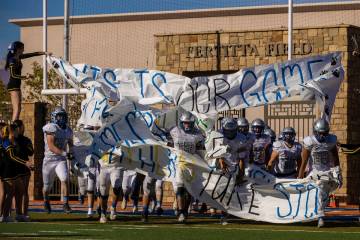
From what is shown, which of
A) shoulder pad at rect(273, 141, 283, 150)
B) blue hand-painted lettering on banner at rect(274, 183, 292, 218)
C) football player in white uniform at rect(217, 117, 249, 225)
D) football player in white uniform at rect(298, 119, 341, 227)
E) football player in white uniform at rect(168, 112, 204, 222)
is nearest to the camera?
football player in white uniform at rect(298, 119, 341, 227)

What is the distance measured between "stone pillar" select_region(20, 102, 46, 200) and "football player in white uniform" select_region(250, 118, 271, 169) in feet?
30.0

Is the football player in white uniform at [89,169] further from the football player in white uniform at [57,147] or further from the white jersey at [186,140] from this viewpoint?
the white jersey at [186,140]

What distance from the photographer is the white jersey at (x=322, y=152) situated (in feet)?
59.8

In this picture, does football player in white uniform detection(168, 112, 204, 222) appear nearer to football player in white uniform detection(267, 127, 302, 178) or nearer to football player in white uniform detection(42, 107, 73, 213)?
football player in white uniform detection(267, 127, 302, 178)

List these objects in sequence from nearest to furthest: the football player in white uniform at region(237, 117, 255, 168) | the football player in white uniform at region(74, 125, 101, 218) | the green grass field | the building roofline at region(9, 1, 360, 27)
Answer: the green grass field
the football player in white uniform at region(237, 117, 255, 168)
the football player in white uniform at region(74, 125, 101, 218)
the building roofline at region(9, 1, 360, 27)

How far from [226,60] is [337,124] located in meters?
3.20

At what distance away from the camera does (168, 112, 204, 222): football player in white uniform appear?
19.0 metres

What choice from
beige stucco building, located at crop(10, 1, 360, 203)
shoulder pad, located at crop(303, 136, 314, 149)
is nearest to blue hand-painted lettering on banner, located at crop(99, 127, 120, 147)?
shoulder pad, located at crop(303, 136, 314, 149)

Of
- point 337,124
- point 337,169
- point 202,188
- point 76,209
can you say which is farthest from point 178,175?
point 337,124

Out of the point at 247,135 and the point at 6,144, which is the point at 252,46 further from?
the point at 6,144

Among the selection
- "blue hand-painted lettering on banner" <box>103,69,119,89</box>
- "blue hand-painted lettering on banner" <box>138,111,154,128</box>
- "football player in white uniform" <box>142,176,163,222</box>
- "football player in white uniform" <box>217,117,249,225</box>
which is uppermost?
"blue hand-painted lettering on banner" <box>103,69,119,89</box>

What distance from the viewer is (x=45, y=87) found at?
2841 cm

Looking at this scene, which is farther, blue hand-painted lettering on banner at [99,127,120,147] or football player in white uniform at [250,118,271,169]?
football player in white uniform at [250,118,271,169]

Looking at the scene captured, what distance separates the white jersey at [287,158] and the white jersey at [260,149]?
1.93 ft
